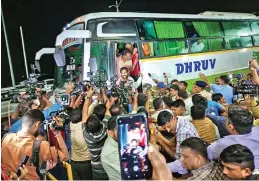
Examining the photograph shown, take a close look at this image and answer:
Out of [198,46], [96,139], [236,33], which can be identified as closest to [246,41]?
[236,33]

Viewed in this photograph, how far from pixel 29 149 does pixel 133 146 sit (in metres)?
0.72

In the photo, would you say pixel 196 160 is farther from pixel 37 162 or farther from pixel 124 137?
pixel 37 162

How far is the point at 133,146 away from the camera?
1.37 meters

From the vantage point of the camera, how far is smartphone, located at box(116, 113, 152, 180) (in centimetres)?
135

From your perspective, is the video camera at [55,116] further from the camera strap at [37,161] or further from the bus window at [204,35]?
the bus window at [204,35]

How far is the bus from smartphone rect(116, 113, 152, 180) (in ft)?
3.80

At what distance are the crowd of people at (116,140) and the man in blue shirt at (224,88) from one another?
0.28 m

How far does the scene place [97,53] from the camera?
2.62m

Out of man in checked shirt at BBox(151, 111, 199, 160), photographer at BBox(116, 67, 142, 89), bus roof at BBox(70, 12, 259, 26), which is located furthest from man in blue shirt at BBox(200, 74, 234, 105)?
man in checked shirt at BBox(151, 111, 199, 160)

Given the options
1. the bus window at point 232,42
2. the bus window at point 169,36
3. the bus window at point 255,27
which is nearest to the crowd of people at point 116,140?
the bus window at point 169,36

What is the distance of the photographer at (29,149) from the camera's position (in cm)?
172

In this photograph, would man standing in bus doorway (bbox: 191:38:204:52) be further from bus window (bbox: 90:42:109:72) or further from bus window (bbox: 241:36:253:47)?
bus window (bbox: 90:42:109:72)

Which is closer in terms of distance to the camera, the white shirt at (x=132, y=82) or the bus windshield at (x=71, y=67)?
the bus windshield at (x=71, y=67)

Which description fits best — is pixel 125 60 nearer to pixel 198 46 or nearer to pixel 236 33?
pixel 198 46
